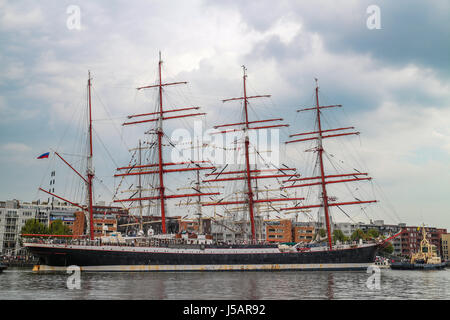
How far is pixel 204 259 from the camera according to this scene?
2724 inches

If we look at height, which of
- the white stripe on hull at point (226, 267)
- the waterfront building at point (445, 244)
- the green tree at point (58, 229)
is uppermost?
the green tree at point (58, 229)

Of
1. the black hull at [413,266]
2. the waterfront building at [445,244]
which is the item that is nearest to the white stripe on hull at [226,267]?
the black hull at [413,266]

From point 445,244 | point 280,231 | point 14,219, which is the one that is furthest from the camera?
point 445,244

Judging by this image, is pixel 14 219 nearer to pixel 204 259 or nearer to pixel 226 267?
pixel 204 259

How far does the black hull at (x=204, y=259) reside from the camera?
6359 cm

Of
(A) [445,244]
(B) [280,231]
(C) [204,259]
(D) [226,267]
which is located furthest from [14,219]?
(A) [445,244]

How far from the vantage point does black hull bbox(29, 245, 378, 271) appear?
6359 cm

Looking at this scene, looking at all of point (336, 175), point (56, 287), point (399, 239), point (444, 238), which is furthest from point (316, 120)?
point (444, 238)

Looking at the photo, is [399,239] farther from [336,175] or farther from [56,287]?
[56,287]

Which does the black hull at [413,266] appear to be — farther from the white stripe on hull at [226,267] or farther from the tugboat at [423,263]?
the white stripe on hull at [226,267]

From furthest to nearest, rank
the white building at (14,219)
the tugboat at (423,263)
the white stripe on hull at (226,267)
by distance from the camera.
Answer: the white building at (14,219), the tugboat at (423,263), the white stripe on hull at (226,267)

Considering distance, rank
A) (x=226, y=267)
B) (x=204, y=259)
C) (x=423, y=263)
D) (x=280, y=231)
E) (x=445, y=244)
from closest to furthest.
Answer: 1. (x=204, y=259)
2. (x=226, y=267)
3. (x=423, y=263)
4. (x=280, y=231)
5. (x=445, y=244)

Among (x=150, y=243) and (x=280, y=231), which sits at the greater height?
(x=150, y=243)

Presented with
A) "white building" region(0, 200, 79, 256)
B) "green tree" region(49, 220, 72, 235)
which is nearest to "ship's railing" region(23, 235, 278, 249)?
"green tree" region(49, 220, 72, 235)
